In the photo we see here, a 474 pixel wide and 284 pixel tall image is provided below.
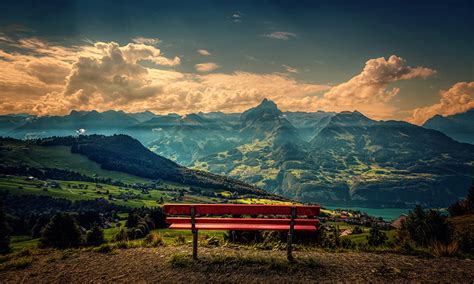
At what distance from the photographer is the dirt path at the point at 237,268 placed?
9.48 m

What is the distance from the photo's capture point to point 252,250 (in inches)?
472

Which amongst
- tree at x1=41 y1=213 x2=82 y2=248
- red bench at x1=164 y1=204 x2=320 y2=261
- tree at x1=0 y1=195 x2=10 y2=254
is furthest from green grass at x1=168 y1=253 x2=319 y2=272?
tree at x1=0 y1=195 x2=10 y2=254

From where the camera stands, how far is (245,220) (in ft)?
37.1

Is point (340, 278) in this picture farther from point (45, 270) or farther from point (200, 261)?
point (45, 270)

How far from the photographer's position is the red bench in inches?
411

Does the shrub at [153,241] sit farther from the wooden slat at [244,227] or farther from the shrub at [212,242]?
the wooden slat at [244,227]

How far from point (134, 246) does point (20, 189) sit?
218 m

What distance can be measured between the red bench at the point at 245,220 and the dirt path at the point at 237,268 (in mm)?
925

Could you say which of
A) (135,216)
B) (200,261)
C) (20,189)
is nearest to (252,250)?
(200,261)

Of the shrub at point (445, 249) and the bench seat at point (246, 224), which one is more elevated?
the bench seat at point (246, 224)

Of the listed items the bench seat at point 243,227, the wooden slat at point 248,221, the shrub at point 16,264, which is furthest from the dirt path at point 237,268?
the wooden slat at point 248,221

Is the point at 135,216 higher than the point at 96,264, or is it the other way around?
the point at 96,264

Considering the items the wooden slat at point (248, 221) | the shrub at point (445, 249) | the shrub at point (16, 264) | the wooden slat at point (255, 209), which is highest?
the wooden slat at point (255, 209)

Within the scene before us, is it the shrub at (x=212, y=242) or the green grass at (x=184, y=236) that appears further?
the green grass at (x=184, y=236)
